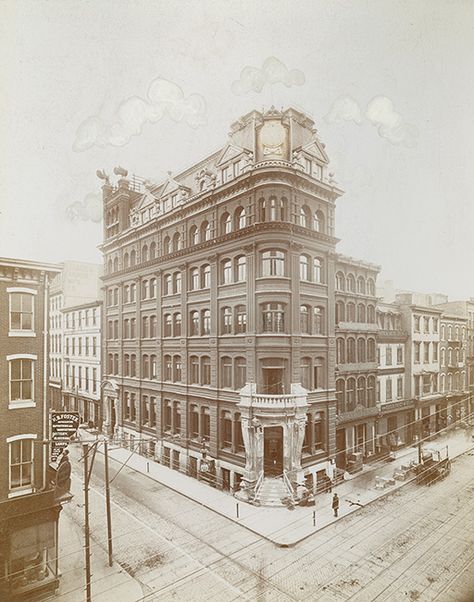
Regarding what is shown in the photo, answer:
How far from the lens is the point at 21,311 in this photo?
10.7 m

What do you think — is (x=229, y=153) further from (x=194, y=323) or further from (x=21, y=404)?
(x=21, y=404)

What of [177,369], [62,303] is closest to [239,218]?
[177,369]

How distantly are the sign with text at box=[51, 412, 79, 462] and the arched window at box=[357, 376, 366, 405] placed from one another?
16.4 metres

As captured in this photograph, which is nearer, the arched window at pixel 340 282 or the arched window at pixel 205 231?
the arched window at pixel 205 231

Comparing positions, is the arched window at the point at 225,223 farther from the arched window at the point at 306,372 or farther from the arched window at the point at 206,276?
the arched window at the point at 306,372

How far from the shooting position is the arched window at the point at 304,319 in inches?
811

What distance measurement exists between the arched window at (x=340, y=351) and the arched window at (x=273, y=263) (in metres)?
5.73

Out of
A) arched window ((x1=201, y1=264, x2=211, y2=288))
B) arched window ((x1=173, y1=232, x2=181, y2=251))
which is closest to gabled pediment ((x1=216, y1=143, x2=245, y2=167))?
arched window ((x1=173, y1=232, x2=181, y2=251))

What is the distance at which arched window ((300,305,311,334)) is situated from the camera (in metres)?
20.6

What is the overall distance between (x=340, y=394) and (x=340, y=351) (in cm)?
244

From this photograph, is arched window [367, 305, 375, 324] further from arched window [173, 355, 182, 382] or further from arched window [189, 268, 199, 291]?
arched window [173, 355, 182, 382]

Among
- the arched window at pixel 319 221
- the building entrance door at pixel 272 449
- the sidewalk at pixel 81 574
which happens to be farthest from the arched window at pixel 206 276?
the sidewalk at pixel 81 574

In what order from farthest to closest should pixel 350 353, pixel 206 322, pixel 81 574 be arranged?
pixel 350 353
pixel 206 322
pixel 81 574

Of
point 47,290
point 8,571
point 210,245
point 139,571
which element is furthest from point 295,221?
point 8,571
